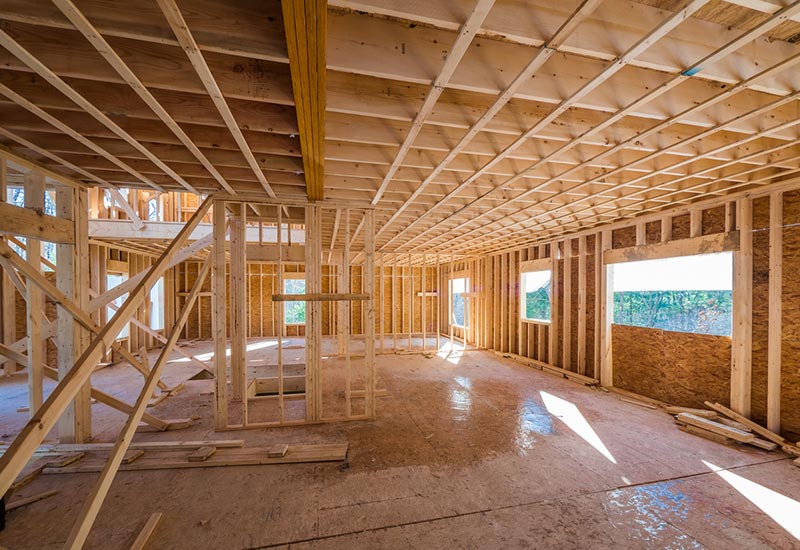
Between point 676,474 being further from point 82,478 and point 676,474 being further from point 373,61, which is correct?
point 82,478

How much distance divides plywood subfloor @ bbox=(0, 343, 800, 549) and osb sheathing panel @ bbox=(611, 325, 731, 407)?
93 cm

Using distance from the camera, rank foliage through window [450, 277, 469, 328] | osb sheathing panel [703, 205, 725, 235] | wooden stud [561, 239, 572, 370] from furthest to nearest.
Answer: foliage through window [450, 277, 469, 328] < wooden stud [561, 239, 572, 370] < osb sheathing panel [703, 205, 725, 235]

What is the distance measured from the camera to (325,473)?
10.4 feet

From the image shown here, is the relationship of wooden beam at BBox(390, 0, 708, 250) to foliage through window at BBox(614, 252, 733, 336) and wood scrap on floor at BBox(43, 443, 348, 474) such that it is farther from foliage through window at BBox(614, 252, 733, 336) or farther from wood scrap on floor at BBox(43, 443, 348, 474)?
foliage through window at BBox(614, 252, 733, 336)

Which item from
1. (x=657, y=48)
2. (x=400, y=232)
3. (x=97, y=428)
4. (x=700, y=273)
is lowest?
(x=97, y=428)

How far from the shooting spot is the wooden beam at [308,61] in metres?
1.32

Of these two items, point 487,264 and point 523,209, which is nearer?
point 523,209

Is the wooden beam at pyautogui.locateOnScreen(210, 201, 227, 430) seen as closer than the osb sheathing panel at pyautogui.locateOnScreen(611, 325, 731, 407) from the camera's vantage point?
Yes

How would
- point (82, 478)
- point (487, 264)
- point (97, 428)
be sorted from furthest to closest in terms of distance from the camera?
1. point (487, 264)
2. point (97, 428)
3. point (82, 478)

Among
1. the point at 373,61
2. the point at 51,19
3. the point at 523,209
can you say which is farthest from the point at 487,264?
the point at 51,19

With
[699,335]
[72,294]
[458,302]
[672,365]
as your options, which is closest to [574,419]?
[672,365]

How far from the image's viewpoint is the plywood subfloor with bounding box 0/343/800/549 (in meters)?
2.35

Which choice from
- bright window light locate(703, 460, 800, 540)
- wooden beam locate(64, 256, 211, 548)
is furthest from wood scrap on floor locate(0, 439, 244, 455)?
bright window light locate(703, 460, 800, 540)

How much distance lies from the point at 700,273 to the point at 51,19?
7218 millimetres
